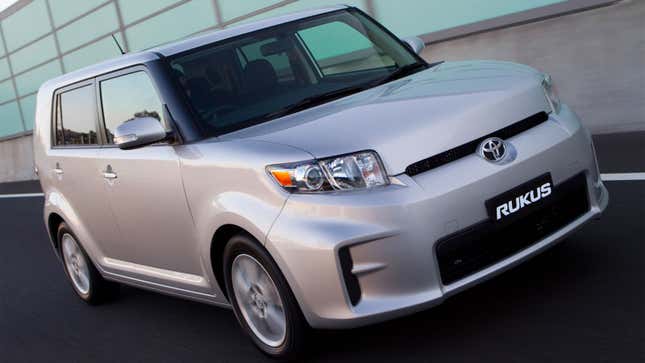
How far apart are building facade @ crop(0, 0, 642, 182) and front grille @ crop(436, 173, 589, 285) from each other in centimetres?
443

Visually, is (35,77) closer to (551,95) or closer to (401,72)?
(401,72)

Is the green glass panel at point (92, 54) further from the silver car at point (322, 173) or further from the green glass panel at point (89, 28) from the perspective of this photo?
the silver car at point (322, 173)

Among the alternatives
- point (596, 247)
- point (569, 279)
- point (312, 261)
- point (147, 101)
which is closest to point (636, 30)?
point (596, 247)

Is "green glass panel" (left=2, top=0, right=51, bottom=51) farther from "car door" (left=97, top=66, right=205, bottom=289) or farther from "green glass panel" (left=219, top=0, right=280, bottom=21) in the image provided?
"car door" (left=97, top=66, right=205, bottom=289)

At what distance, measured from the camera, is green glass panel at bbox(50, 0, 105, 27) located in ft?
67.9

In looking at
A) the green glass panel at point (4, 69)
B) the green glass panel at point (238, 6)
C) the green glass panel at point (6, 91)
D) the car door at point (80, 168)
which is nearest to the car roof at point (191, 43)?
the car door at point (80, 168)

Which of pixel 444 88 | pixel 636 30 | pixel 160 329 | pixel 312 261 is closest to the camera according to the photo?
pixel 312 261

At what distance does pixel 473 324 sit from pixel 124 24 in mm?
15863

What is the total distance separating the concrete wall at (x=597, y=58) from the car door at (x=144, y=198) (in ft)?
15.2

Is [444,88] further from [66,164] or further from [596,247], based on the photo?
[66,164]

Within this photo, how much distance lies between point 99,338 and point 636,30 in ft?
17.1

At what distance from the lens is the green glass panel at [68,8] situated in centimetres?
2069

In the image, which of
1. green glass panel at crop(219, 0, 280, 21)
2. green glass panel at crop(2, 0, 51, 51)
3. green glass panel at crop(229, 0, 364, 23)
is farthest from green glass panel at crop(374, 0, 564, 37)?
green glass panel at crop(2, 0, 51, 51)

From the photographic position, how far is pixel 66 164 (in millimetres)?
6363
